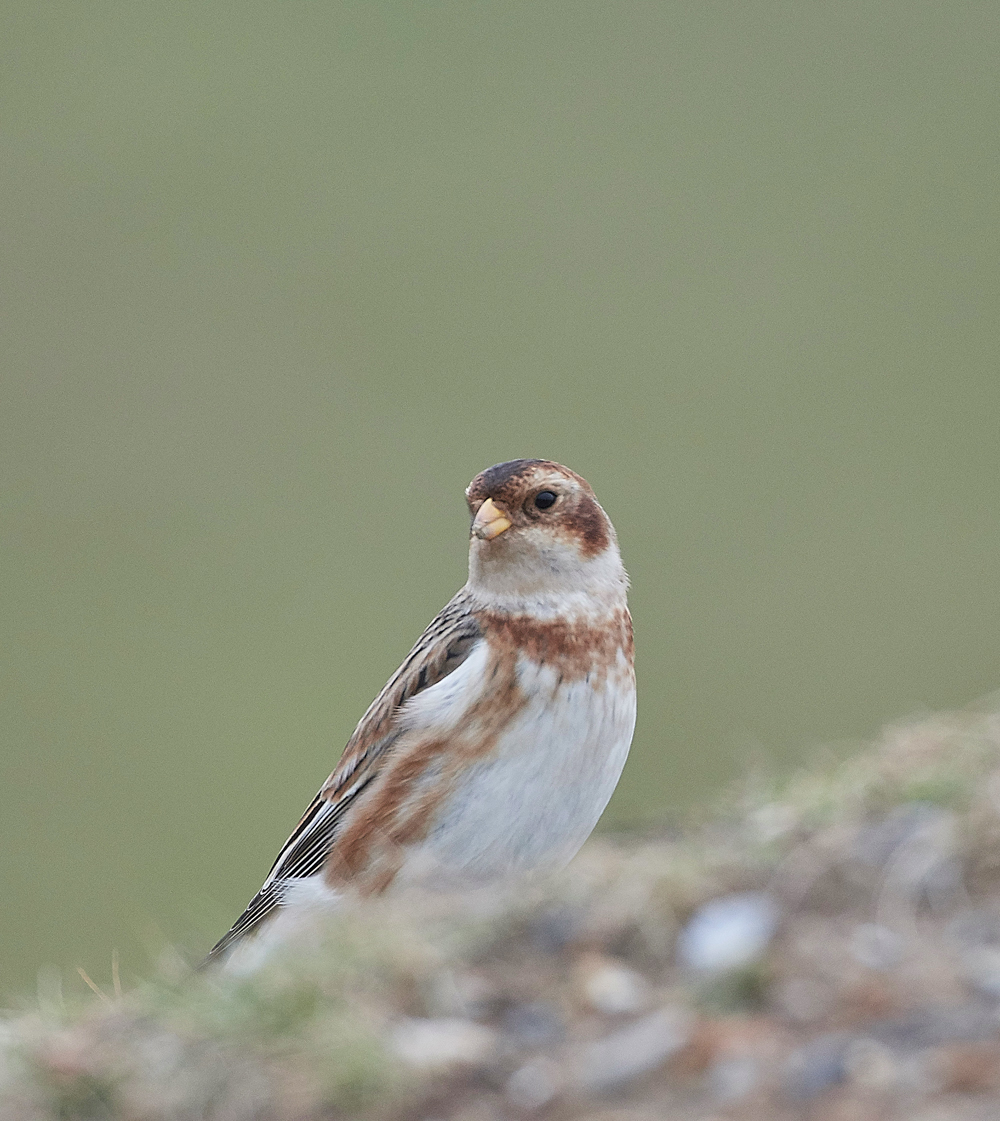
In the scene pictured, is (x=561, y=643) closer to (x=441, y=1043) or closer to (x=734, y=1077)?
(x=441, y=1043)

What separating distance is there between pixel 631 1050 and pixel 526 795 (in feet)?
6.37

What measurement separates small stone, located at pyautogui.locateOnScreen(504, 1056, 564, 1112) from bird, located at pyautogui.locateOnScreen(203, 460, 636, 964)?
175cm

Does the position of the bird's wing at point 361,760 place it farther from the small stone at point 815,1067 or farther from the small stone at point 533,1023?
the small stone at point 815,1067

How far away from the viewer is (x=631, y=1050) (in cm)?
346

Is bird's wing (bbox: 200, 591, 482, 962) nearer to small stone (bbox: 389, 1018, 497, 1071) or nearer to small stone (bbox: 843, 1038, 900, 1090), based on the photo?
small stone (bbox: 389, 1018, 497, 1071)

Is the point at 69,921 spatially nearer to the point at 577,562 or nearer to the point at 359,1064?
the point at 577,562

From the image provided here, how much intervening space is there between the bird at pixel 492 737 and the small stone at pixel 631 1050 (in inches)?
68.1

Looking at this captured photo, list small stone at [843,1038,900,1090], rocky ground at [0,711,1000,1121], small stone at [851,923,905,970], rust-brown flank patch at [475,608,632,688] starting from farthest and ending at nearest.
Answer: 1. rust-brown flank patch at [475,608,632,688]
2. small stone at [851,923,905,970]
3. rocky ground at [0,711,1000,1121]
4. small stone at [843,1038,900,1090]

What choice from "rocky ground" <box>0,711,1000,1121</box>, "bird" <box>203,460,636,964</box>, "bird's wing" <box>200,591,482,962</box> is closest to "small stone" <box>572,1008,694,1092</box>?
"rocky ground" <box>0,711,1000,1121</box>

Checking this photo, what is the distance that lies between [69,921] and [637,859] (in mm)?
12579

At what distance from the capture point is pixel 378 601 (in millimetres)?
22578

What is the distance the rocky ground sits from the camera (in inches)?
132

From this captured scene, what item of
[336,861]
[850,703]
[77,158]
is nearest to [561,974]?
[336,861]

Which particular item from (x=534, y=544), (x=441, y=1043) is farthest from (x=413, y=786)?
(x=441, y=1043)
